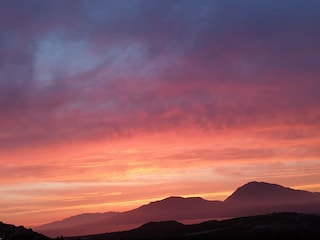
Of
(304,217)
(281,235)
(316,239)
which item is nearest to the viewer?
(316,239)

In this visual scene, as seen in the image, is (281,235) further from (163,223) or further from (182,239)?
(163,223)

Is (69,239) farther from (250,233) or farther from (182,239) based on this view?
(250,233)

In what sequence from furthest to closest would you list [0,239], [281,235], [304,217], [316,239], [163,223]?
[163,223] → [304,217] → [281,235] → [316,239] → [0,239]

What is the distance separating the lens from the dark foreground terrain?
216 feet

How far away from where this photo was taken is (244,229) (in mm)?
75312

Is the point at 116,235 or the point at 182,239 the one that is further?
the point at 116,235

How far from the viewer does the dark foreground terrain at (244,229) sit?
65.8 m

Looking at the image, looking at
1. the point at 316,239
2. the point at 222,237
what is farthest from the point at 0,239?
the point at 316,239

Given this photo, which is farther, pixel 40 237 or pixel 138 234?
pixel 138 234

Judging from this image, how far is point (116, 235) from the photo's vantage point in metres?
86.7

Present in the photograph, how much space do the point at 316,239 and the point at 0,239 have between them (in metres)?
37.5

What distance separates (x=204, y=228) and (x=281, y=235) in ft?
75.5

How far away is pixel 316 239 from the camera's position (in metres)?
60.7

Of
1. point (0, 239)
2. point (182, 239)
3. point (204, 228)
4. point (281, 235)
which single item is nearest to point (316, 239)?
point (281, 235)
